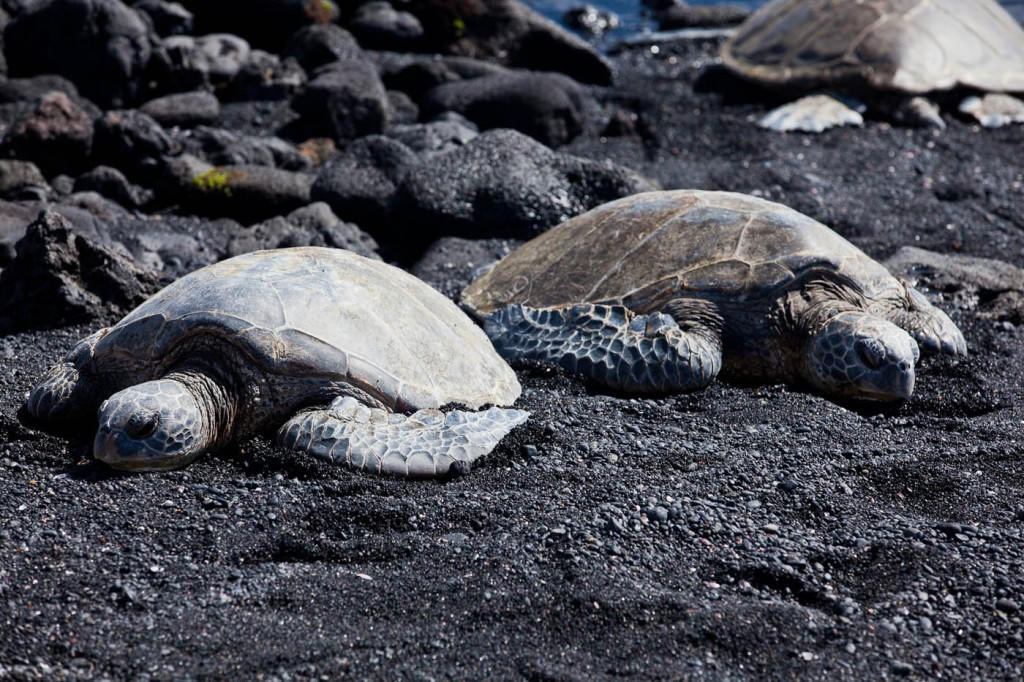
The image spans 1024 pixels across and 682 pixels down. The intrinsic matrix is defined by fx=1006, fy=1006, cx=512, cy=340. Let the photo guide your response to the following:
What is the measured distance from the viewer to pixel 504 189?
7.09 m

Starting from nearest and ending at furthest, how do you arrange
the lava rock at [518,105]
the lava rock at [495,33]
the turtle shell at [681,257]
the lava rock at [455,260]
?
the turtle shell at [681,257] → the lava rock at [455,260] → the lava rock at [518,105] → the lava rock at [495,33]

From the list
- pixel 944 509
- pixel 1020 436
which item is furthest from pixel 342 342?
pixel 1020 436

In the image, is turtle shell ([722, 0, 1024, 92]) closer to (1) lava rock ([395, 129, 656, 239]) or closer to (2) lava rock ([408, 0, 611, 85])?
(2) lava rock ([408, 0, 611, 85])

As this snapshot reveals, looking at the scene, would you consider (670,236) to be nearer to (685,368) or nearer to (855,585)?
(685,368)

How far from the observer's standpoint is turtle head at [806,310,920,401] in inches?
174

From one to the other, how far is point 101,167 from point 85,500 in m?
5.50

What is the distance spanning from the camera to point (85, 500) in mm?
3322

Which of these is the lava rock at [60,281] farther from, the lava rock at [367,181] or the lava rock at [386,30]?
the lava rock at [386,30]

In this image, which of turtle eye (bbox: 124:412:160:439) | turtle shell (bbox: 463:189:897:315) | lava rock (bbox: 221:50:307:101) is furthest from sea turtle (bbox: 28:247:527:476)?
lava rock (bbox: 221:50:307:101)

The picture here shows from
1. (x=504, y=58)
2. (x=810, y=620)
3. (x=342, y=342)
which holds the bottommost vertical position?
(x=504, y=58)

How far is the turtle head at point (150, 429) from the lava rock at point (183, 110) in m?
6.90

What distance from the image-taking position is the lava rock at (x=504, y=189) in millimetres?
7090

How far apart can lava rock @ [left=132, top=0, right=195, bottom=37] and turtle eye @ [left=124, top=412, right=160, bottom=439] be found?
993 centimetres

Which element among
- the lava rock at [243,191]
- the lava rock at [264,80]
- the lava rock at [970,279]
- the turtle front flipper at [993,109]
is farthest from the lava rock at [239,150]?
the turtle front flipper at [993,109]
